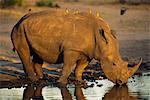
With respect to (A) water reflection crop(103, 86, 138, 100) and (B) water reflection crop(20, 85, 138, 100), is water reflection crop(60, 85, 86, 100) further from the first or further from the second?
(A) water reflection crop(103, 86, 138, 100)

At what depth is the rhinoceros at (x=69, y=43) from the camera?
19500 millimetres

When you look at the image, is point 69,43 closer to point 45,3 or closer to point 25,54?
point 25,54

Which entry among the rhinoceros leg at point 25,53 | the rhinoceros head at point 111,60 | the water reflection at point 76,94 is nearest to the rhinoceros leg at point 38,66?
the rhinoceros leg at point 25,53

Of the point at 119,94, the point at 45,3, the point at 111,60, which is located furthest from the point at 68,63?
the point at 45,3

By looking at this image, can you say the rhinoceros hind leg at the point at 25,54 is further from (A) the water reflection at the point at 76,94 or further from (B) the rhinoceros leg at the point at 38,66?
(A) the water reflection at the point at 76,94

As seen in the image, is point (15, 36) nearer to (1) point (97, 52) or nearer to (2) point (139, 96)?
(1) point (97, 52)

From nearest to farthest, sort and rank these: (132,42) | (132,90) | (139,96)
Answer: (139,96) → (132,90) → (132,42)

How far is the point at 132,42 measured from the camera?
Result: 31.6 m

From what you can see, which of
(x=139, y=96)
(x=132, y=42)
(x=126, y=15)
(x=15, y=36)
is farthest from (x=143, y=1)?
(x=139, y=96)

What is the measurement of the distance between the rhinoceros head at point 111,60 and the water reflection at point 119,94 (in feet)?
1.12

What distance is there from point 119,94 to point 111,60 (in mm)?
1754

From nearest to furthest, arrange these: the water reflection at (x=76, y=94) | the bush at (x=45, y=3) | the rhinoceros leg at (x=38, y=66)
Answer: the water reflection at (x=76, y=94), the rhinoceros leg at (x=38, y=66), the bush at (x=45, y=3)

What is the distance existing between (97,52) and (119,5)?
15.6m

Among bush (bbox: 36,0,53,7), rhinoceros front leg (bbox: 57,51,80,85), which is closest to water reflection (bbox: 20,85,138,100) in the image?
rhinoceros front leg (bbox: 57,51,80,85)
